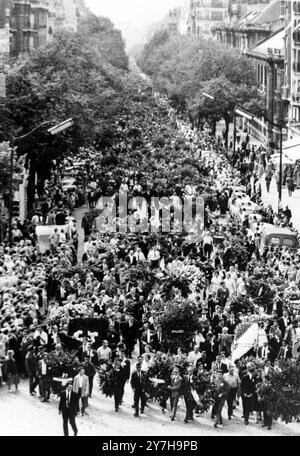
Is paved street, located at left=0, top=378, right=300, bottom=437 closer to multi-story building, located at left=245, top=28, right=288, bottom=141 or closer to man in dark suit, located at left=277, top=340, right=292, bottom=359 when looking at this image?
man in dark suit, located at left=277, top=340, right=292, bottom=359

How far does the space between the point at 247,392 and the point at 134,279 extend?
31.4 feet

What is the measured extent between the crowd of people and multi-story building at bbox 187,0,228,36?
11196 centimetres

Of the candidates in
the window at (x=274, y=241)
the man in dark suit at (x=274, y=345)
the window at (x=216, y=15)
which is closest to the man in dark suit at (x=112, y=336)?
the man in dark suit at (x=274, y=345)

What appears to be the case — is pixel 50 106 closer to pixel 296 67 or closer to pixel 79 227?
pixel 79 227

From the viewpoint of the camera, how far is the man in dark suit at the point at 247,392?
2205 cm

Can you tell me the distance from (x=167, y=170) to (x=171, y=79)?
217 feet

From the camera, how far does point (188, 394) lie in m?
22.2

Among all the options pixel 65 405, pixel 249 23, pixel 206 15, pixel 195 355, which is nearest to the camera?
pixel 65 405

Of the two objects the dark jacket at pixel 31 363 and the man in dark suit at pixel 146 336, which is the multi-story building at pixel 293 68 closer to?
the man in dark suit at pixel 146 336

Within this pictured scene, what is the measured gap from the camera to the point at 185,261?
33906 millimetres

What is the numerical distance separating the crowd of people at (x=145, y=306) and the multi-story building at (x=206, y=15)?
112 meters

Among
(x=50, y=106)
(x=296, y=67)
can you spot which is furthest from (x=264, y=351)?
(x=296, y=67)

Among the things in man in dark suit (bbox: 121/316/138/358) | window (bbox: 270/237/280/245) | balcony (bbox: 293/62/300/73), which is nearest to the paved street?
man in dark suit (bbox: 121/316/138/358)

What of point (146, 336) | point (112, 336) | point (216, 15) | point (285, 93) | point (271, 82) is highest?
point (216, 15)
